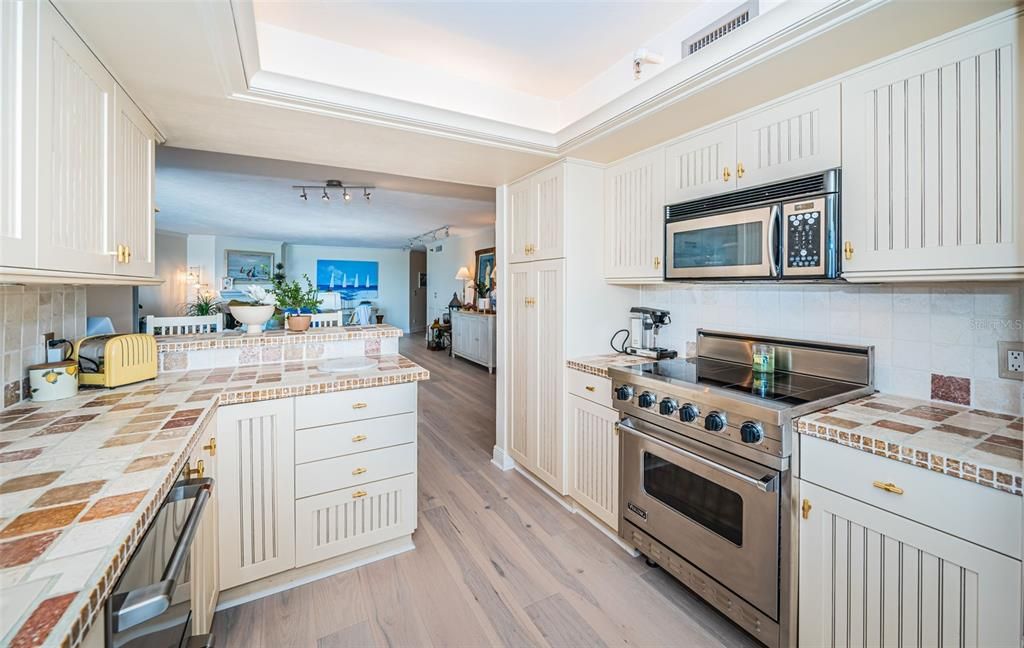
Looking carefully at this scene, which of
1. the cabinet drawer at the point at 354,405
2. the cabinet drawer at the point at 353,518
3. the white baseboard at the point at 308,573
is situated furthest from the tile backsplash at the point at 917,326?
the white baseboard at the point at 308,573

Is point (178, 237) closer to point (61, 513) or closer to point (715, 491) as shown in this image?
point (61, 513)

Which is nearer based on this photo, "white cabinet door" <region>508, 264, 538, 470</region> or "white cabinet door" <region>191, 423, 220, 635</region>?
"white cabinet door" <region>191, 423, 220, 635</region>

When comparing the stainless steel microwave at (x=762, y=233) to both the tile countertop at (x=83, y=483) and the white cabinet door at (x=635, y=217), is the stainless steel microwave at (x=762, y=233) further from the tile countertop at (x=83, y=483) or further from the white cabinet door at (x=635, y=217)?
the tile countertop at (x=83, y=483)

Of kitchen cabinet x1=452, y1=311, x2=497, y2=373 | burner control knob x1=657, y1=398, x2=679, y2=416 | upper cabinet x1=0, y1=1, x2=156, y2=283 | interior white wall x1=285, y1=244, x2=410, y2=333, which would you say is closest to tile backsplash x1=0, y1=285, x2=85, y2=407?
upper cabinet x1=0, y1=1, x2=156, y2=283

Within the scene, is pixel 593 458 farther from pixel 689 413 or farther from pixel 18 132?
pixel 18 132

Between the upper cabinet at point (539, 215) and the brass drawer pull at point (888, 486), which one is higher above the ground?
the upper cabinet at point (539, 215)

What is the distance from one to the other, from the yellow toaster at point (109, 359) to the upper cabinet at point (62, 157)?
0.27m

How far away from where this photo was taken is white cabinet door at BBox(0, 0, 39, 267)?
36.7 inches

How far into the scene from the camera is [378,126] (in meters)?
2.00

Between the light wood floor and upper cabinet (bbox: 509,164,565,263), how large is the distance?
5.31 feet

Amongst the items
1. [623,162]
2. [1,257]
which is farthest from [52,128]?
[623,162]

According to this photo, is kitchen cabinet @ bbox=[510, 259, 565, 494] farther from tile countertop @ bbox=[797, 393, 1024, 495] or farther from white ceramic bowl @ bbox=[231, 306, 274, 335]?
white ceramic bowl @ bbox=[231, 306, 274, 335]

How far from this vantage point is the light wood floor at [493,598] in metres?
1.63

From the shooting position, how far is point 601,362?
241cm
